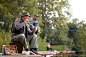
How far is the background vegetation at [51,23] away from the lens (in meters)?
13.8

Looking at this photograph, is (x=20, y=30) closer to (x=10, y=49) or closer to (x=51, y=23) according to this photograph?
(x=10, y=49)

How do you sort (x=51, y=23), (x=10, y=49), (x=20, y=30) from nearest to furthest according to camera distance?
(x=10, y=49), (x=20, y=30), (x=51, y=23)

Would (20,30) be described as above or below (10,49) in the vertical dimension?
above

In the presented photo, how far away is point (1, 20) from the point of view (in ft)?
45.8

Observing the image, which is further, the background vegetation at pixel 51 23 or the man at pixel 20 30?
the background vegetation at pixel 51 23

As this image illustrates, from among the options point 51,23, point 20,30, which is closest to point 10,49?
point 20,30

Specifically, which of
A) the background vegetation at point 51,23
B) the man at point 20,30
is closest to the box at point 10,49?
the man at point 20,30

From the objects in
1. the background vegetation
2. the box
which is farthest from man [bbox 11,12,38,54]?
the background vegetation

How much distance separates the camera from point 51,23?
29.9 metres

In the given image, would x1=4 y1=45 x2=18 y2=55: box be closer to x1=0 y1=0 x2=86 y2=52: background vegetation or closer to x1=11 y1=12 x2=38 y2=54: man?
x1=11 y1=12 x2=38 y2=54: man

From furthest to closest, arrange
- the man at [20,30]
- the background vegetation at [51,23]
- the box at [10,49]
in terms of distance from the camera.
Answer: the background vegetation at [51,23], the man at [20,30], the box at [10,49]

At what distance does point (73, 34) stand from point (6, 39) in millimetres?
14119

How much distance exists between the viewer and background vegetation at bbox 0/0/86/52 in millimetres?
13844

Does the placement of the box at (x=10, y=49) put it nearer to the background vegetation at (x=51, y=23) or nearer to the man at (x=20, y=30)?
the man at (x=20, y=30)
